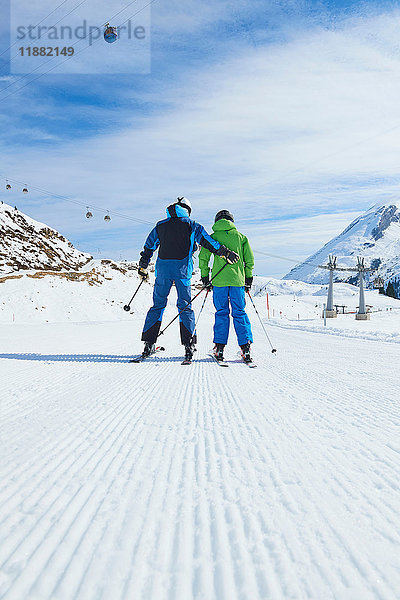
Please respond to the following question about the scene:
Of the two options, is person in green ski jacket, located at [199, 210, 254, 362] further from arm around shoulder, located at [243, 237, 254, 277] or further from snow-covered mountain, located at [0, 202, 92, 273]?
snow-covered mountain, located at [0, 202, 92, 273]

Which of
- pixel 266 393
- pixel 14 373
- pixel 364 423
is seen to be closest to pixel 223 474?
pixel 364 423

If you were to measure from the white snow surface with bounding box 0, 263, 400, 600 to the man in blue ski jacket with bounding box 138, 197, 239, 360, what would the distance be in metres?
2.53

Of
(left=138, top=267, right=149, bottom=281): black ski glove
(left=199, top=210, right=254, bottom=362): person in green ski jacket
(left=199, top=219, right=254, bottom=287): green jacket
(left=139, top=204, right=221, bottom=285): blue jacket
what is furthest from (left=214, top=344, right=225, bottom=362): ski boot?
A: (left=138, top=267, right=149, bottom=281): black ski glove

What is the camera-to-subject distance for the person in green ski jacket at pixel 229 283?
5875mm

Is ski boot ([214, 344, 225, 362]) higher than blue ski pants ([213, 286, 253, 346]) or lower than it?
lower

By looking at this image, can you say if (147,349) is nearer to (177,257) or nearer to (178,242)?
(177,257)

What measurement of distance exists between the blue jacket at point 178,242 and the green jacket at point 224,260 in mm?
203

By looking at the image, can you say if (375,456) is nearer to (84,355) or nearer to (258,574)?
(258,574)

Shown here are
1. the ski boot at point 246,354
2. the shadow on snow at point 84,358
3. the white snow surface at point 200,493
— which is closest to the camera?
the white snow surface at point 200,493

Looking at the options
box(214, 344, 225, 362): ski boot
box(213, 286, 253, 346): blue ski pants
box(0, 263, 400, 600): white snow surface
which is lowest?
box(0, 263, 400, 600): white snow surface

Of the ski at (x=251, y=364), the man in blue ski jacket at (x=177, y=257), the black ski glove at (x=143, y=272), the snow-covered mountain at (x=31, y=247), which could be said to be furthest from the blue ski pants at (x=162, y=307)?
the snow-covered mountain at (x=31, y=247)

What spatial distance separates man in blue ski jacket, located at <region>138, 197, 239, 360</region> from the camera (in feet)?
19.6

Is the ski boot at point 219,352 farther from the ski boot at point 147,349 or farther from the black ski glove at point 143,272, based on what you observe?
the black ski glove at point 143,272

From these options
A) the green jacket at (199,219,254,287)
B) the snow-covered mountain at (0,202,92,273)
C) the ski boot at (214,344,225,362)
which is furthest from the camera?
the snow-covered mountain at (0,202,92,273)
